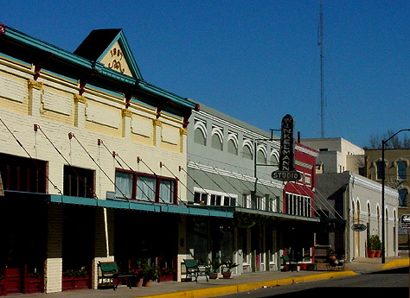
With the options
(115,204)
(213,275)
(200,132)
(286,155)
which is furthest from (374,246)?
(115,204)

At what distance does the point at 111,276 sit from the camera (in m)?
28.3

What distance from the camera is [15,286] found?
→ 80.4 feet

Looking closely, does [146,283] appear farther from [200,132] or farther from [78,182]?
[200,132]

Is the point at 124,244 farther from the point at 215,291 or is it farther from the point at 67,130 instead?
the point at 67,130

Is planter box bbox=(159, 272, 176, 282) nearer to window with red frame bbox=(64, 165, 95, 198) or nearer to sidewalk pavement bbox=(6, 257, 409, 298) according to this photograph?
sidewalk pavement bbox=(6, 257, 409, 298)

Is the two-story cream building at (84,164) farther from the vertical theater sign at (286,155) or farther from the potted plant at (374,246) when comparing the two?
the potted plant at (374,246)

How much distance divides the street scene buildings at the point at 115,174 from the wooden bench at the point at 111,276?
29 centimetres

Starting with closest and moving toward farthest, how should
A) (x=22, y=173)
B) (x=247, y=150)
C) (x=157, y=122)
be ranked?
(x=22, y=173) < (x=157, y=122) < (x=247, y=150)

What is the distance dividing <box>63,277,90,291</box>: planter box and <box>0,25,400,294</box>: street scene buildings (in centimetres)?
5

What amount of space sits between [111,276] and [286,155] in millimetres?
16548

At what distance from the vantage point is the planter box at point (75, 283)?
26734 millimetres

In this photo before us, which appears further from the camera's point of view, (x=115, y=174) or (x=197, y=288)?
(x=115, y=174)

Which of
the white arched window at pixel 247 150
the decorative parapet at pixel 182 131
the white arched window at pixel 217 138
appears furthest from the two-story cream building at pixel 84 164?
the white arched window at pixel 247 150

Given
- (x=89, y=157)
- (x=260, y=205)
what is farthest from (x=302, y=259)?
(x=89, y=157)
